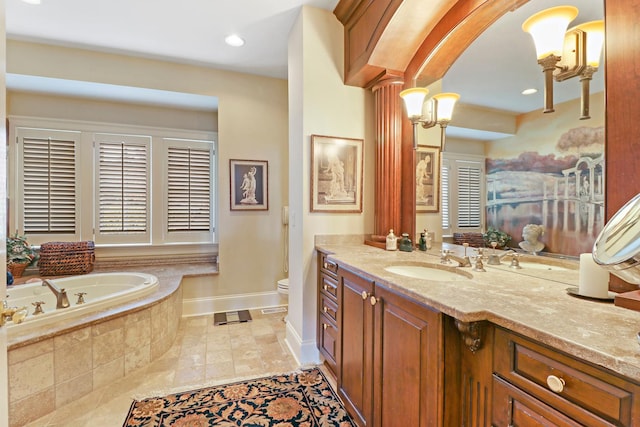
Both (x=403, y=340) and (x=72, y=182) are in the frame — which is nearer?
(x=403, y=340)

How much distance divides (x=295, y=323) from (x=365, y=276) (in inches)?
52.1

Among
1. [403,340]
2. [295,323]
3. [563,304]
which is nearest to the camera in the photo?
[563,304]

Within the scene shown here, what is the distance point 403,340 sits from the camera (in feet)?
3.89

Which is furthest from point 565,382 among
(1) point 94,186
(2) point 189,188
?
(1) point 94,186

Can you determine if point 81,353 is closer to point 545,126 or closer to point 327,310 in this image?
point 327,310

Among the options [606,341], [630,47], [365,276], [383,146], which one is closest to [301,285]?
[365,276]

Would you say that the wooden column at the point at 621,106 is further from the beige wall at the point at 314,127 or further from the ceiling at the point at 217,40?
the beige wall at the point at 314,127

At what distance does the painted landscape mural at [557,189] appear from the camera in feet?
3.64

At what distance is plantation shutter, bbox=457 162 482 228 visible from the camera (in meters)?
1.65

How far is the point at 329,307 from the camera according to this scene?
2.09 meters

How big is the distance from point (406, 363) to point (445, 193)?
44.4 inches

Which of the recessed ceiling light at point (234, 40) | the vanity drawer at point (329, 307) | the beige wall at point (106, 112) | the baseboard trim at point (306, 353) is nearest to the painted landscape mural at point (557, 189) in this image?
the vanity drawer at point (329, 307)

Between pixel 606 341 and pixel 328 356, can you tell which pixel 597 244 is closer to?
pixel 606 341

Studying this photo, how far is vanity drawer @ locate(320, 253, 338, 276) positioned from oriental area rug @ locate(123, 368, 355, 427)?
80 centimetres
